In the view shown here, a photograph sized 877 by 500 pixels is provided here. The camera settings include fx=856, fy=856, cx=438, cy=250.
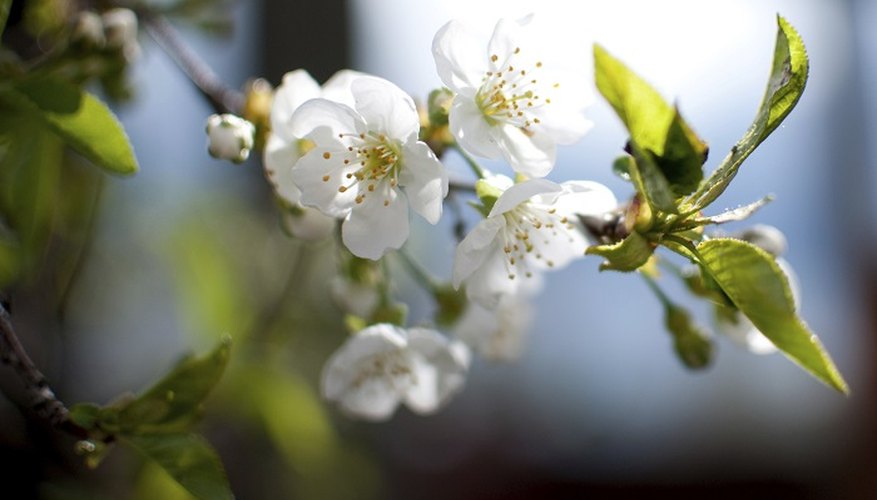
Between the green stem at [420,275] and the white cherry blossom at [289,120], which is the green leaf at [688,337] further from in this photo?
the white cherry blossom at [289,120]

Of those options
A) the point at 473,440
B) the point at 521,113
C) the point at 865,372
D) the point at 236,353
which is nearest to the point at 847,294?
the point at 865,372

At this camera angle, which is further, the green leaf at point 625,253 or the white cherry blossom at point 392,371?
the white cherry blossom at point 392,371

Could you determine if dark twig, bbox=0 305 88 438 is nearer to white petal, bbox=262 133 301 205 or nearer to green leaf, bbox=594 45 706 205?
white petal, bbox=262 133 301 205

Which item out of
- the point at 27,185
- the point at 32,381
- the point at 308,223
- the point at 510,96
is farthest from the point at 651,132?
the point at 27,185

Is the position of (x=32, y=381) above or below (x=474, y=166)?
below

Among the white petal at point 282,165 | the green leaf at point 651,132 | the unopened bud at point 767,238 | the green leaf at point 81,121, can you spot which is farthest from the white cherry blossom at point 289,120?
the unopened bud at point 767,238

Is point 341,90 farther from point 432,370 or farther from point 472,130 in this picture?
point 432,370
